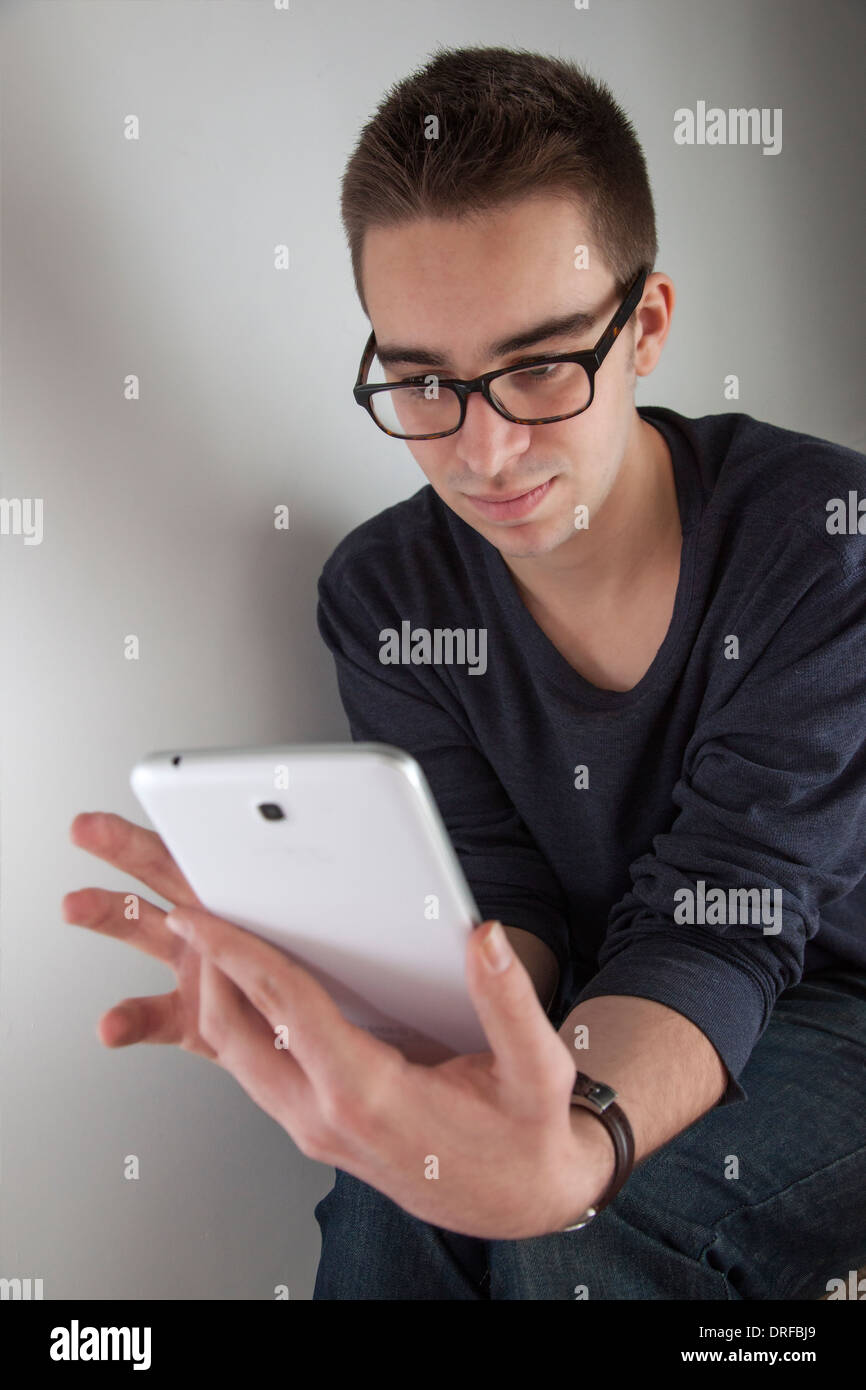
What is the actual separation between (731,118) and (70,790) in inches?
51.2

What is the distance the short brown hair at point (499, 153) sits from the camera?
1.09 meters

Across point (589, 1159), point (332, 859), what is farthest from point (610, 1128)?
point (332, 859)

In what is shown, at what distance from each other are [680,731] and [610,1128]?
0.48 meters

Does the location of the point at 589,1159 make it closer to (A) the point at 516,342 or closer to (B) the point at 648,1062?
(B) the point at 648,1062

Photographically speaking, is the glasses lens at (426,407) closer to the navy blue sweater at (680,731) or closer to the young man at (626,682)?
the young man at (626,682)

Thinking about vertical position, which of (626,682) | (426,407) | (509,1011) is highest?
(426,407)

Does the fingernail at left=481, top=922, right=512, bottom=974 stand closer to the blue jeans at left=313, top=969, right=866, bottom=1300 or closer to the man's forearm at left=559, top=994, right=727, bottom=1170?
the man's forearm at left=559, top=994, right=727, bottom=1170

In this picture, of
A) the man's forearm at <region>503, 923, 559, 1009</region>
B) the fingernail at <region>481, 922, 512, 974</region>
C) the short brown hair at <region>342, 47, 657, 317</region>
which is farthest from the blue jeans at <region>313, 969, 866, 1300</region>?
the short brown hair at <region>342, 47, 657, 317</region>

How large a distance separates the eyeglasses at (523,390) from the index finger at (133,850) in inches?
18.1

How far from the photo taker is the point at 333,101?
1.36 m

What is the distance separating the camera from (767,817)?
1135 millimetres

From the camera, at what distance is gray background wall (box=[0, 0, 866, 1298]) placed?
1111 mm

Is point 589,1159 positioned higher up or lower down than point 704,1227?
higher up

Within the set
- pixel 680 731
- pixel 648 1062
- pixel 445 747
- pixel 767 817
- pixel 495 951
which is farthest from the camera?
pixel 445 747
